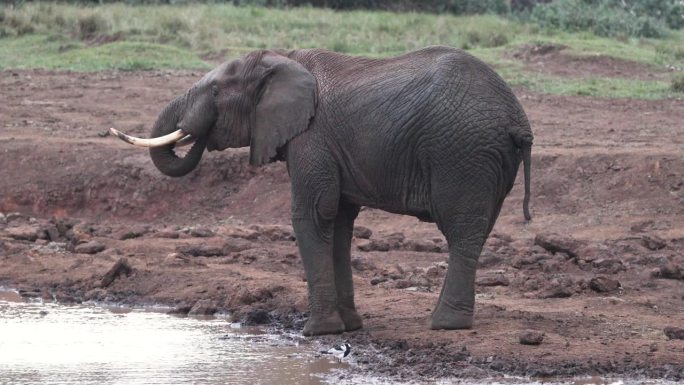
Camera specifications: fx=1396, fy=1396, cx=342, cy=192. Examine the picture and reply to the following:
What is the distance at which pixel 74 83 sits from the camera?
18453 mm

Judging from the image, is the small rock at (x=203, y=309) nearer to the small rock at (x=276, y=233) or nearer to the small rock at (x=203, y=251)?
the small rock at (x=203, y=251)

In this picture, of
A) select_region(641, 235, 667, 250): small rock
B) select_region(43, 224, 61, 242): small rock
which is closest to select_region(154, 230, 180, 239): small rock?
select_region(43, 224, 61, 242): small rock

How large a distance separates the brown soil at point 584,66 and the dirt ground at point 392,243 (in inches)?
83.5

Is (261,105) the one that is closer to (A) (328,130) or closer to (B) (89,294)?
(A) (328,130)

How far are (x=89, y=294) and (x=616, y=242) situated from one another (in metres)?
4.40

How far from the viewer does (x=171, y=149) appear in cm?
939

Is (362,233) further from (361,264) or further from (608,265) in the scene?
(608,265)

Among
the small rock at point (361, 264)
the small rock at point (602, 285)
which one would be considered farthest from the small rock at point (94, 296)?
the small rock at point (602, 285)

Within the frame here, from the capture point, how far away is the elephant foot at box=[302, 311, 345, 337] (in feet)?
29.6

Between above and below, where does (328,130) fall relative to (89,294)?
above

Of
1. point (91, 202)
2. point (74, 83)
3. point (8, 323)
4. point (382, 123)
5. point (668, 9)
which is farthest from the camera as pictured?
point (668, 9)

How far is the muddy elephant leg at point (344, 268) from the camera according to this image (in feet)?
30.0

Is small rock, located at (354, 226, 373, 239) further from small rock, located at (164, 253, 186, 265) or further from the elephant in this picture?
the elephant

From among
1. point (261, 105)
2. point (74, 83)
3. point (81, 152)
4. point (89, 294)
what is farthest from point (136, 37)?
point (261, 105)
